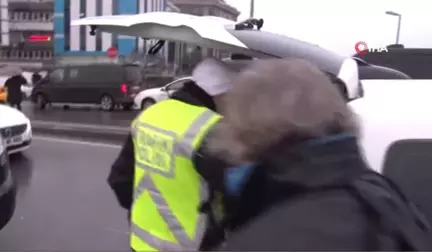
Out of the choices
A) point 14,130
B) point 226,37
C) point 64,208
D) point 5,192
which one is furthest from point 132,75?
point 226,37

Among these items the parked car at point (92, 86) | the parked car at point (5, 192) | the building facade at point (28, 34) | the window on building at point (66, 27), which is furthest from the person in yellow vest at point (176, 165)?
the building facade at point (28, 34)

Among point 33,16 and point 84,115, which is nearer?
point 84,115

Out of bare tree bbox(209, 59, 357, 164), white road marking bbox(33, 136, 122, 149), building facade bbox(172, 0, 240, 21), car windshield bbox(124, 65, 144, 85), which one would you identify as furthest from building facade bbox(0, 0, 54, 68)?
bare tree bbox(209, 59, 357, 164)

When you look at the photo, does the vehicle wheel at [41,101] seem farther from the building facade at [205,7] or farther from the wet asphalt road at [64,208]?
the building facade at [205,7]

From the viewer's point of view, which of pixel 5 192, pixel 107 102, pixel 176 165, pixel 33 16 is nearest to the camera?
pixel 176 165

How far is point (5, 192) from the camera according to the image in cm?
506

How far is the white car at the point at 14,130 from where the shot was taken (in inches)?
364

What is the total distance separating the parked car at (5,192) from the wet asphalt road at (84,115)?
35.6 ft

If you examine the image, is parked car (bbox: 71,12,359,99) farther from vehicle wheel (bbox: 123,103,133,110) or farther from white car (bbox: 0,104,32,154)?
vehicle wheel (bbox: 123,103,133,110)

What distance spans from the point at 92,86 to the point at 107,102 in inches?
32.1

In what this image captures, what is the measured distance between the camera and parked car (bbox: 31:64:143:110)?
22.1 meters

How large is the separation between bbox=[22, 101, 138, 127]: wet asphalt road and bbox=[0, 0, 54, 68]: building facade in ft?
103

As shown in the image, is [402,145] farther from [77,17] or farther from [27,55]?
[27,55]

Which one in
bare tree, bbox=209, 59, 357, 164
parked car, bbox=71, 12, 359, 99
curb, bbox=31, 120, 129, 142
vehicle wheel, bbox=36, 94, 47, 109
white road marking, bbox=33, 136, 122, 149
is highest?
parked car, bbox=71, 12, 359, 99
